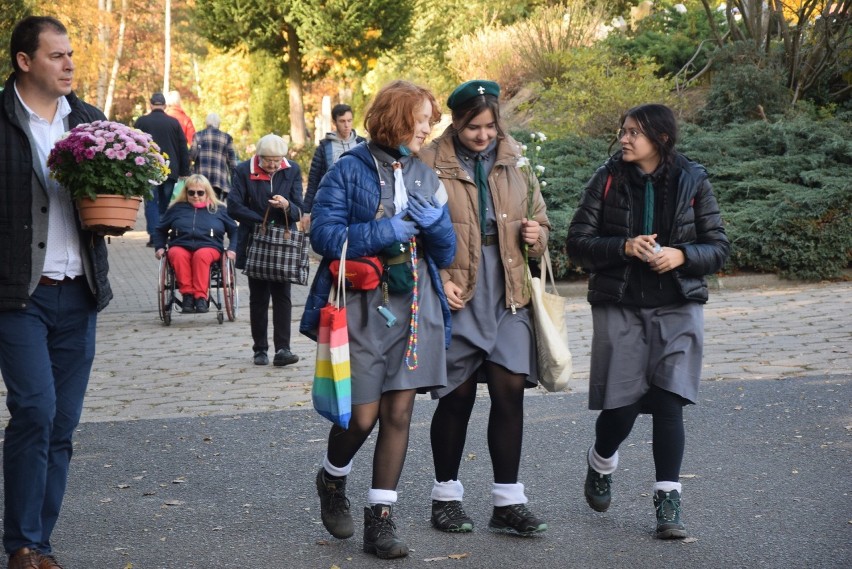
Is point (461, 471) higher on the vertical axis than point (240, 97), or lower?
lower

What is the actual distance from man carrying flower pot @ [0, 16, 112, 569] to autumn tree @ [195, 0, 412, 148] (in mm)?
27791

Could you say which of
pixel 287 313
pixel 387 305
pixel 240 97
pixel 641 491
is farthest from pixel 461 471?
pixel 240 97

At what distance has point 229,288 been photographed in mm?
12195

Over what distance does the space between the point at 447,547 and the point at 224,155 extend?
43.3 feet

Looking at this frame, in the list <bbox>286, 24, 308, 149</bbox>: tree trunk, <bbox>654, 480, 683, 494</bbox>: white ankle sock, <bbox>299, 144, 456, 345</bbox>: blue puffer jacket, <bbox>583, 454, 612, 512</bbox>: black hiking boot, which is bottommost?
<bbox>583, 454, 612, 512</bbox>: black hiking boot

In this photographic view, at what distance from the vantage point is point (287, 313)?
9805 mm

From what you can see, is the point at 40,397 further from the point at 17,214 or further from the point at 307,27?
the point at 307,27

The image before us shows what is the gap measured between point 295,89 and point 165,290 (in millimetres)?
23605

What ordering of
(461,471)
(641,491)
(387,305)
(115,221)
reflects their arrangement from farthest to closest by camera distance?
(461,471)
(641,491)
(387,305)
(115,221)

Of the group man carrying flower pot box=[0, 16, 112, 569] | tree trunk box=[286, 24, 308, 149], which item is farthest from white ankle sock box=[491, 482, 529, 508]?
tree trunk box=[286, 24, 308, 149]

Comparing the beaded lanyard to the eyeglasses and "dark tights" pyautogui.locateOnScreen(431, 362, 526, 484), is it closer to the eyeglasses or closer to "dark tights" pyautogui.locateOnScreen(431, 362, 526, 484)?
"dark tights" pyautogui.locateOnScreen(431, 362, 526, 484)

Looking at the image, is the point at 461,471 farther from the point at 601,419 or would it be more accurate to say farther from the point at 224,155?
the point at 224,155

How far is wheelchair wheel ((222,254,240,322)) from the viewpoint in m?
12.0

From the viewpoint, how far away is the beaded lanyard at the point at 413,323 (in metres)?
4.80
